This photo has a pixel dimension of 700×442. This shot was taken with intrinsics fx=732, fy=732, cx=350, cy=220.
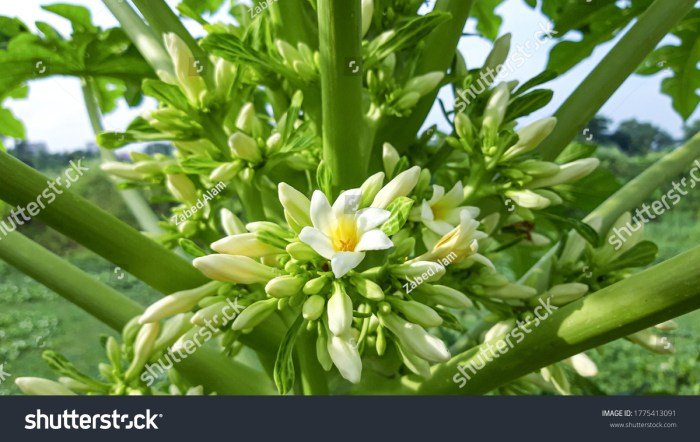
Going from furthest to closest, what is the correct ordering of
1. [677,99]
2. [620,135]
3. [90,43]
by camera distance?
[620,135] → [677,99] → [90,43]

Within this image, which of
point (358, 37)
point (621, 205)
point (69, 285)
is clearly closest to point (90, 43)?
point (69, 285)

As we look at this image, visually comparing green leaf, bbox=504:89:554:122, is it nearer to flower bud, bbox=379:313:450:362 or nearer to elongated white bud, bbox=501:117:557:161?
elongated white bud, bbox=501:117:557:161

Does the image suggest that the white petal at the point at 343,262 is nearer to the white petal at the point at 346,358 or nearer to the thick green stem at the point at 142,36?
the white petal at the point at 346,358

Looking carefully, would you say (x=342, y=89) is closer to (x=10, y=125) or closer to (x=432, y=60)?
(x=432, y=60)

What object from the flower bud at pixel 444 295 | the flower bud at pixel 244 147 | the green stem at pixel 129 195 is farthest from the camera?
the green stem at pixel 129 195

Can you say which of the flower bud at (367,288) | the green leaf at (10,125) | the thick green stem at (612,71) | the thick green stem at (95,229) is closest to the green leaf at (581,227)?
the thick green stem at (612,71)

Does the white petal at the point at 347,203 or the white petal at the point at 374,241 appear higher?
the white petal at the point at 347,203

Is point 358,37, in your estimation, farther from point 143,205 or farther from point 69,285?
point 143,205
